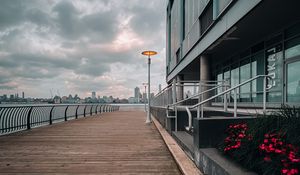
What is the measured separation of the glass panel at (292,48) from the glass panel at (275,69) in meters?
0.38

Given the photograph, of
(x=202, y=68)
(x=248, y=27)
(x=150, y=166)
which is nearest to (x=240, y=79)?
(x=202, y=68)

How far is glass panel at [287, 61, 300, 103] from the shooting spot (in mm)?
7543

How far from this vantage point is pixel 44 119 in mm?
11758

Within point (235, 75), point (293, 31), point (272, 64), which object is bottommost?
point (235, 75)

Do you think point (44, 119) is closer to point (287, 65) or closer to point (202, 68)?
point (202, 68)

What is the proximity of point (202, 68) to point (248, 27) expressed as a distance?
4.86 m

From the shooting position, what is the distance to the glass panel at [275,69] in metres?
8.59

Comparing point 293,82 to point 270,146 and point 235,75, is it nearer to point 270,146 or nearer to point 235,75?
point 235,75

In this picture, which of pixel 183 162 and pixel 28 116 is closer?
pixel 183 162

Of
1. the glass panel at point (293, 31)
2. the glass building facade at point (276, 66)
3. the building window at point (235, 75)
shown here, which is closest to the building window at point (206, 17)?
the glass building facade at point (276, 66)

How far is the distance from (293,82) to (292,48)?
150 cm

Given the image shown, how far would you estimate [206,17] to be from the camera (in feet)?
41.0

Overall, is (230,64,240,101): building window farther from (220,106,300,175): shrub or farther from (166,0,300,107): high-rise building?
(220,106,300,175): shrub

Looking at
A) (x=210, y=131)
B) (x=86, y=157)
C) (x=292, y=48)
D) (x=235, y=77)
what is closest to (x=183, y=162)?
(x=210, y=131)
